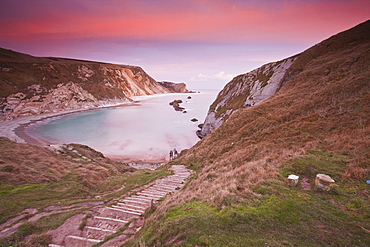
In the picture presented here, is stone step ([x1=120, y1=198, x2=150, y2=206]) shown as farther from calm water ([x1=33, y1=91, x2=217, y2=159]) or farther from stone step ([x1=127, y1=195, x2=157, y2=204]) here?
calm water ([x1=33, y1=91, x2=217, y2=159])

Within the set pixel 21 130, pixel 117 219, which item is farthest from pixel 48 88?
pixel 117 219

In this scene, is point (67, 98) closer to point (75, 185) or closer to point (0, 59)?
point (0, 59)

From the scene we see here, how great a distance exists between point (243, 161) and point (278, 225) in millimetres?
8236

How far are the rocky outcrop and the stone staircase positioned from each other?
107 feet

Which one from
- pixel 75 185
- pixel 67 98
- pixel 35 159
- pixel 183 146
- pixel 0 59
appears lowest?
pixel 183 146

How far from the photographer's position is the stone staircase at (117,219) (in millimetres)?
7876

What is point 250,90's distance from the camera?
44.4 metres

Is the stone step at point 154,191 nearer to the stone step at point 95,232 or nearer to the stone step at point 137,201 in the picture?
the stone step at point 137,201

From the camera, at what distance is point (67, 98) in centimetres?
10012

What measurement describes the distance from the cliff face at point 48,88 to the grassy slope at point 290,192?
302ft

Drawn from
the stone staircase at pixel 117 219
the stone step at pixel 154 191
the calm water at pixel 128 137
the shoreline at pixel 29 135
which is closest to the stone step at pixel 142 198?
the stone staircase at pixel 117 219

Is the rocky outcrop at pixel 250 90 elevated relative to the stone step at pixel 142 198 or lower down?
elevated

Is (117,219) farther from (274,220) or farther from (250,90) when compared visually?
(250,90)

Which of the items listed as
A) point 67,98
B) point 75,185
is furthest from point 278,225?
point 67,98
